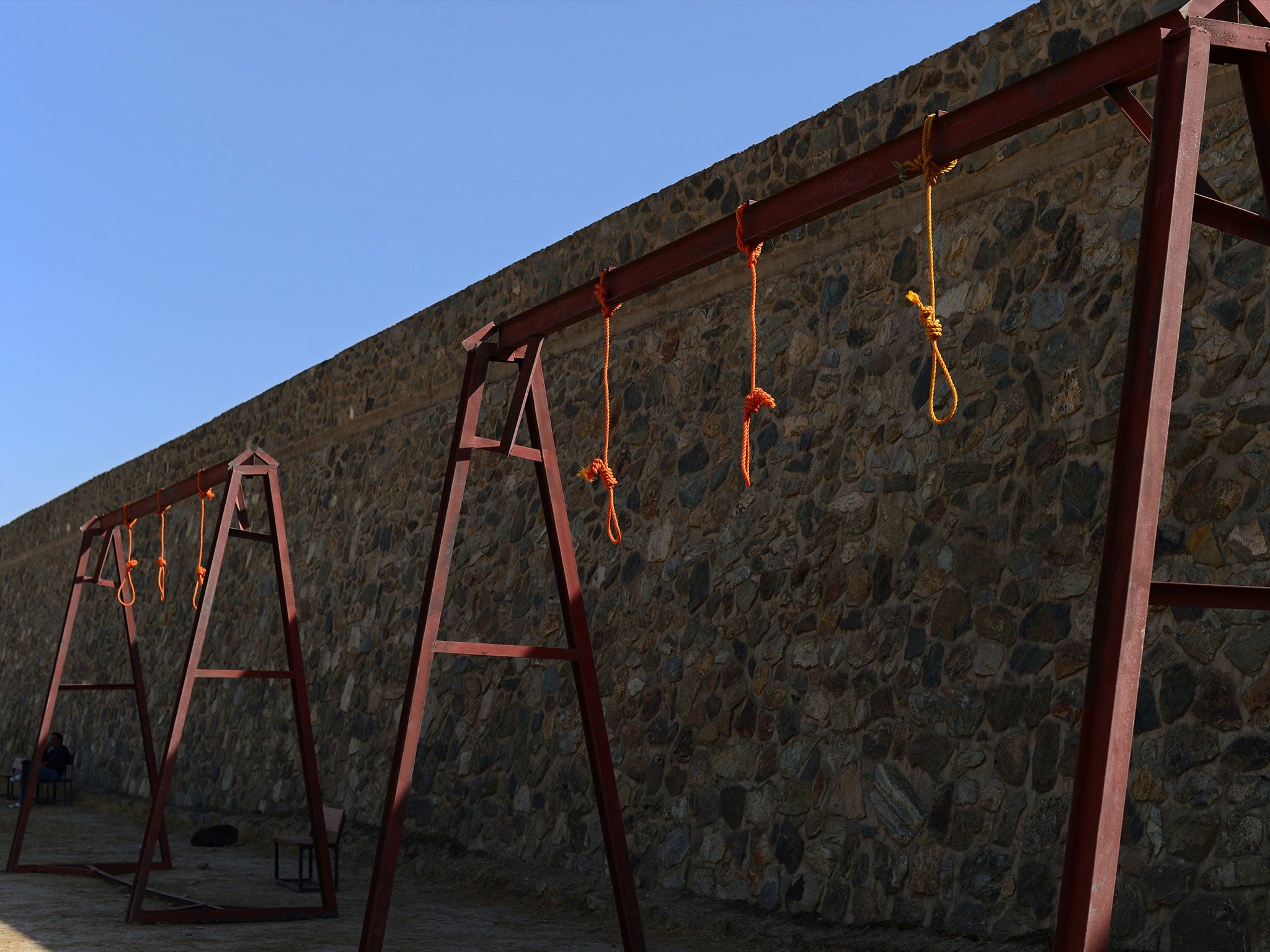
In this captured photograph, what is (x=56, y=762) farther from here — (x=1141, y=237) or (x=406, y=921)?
(x=1141, y=237)

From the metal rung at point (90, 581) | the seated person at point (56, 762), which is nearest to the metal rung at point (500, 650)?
the metal rung at point (90, 581)

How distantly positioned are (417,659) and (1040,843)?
8.02 feet

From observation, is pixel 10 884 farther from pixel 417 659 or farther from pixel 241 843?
pixel 417 659

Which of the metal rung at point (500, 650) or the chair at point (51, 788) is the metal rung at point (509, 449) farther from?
the chair at point (51, 788)

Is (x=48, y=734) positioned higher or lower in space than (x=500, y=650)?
lower

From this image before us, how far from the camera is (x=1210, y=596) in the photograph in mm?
3021

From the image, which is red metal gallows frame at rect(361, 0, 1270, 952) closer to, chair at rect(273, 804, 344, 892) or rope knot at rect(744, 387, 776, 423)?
rope knot at rect(744, 387, 776, 423)

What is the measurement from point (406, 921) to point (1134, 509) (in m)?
5.08

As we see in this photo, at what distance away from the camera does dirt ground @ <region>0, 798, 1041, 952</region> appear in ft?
19.4

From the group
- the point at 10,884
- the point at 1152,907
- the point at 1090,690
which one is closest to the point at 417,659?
the point at 1152,907

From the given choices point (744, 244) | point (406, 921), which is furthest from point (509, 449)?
point (406, 921)

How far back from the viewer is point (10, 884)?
26.7 feet

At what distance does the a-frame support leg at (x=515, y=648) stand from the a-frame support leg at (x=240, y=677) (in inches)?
67.5

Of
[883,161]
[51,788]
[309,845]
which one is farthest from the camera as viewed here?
[51,788]
